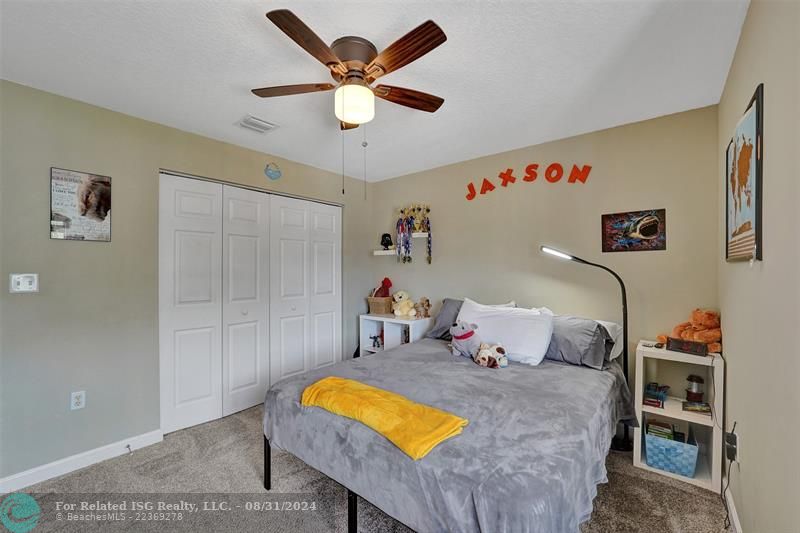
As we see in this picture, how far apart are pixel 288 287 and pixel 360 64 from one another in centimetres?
239

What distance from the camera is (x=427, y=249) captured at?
3.68m

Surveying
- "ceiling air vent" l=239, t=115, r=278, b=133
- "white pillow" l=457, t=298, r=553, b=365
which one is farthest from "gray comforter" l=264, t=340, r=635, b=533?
"ceiling air vent" l=239, t=115, r=278, b=133

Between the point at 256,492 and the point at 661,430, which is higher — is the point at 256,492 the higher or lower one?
the lower one

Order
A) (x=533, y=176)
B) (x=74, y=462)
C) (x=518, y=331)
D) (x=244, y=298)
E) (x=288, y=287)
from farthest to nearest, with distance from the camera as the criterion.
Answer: (x=288, y=287), (x=244, y=298), (x=533, y=176), (x=518, y=331), (x=74, y=462)

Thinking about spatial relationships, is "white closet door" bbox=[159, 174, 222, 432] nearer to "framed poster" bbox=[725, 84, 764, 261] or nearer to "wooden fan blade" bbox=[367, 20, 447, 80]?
"wooden fan blade" bbox=[367, 20, 447, 80]

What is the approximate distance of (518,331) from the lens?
2.41 meters

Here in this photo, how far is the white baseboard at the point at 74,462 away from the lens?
1.95m

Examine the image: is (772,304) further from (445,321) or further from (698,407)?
(445,321)

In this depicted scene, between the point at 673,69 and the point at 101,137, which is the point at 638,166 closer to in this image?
the point at 673,69

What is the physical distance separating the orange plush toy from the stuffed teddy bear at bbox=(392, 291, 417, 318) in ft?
6.97

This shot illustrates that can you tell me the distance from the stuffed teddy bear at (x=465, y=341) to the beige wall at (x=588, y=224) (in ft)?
2.50

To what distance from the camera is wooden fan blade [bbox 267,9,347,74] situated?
1.17 meters

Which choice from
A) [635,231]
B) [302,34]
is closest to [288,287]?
[302,34]

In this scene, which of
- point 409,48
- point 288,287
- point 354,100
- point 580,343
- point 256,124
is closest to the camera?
point 409,48
